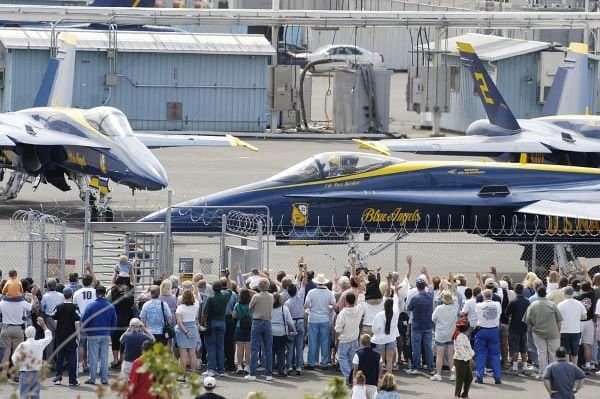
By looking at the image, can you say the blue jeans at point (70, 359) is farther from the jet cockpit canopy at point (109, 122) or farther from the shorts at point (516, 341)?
the jet cockpit canopy at point (109, 122)

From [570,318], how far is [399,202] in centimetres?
560

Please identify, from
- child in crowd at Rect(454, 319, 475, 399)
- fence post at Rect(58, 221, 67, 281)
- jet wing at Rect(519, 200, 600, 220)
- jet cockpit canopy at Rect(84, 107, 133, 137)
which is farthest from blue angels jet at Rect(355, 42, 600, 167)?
child in crowd at Rect(454, 319, 475, 399)

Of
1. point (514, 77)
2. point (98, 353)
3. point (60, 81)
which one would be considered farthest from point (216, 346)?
point (514, 77)

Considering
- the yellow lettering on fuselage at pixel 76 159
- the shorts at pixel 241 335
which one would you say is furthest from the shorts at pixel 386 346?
the yellow lettering on fuselage at pixel 76 159

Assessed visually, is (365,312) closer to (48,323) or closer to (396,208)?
(48,323)

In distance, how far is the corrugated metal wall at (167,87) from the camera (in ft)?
139

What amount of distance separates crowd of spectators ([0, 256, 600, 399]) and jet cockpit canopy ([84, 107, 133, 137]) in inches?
394

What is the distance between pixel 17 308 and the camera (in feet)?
51.5

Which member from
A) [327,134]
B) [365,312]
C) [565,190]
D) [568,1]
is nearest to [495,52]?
[327,134]

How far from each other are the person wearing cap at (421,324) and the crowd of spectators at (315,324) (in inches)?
0.5

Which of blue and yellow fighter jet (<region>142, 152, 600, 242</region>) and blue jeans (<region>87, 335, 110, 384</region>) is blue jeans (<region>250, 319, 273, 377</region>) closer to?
blue jeans (<region>87, 335, 110, 384</region>)

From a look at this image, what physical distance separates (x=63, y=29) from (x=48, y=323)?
29.8 m

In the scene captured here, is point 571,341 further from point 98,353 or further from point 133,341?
point 98,353

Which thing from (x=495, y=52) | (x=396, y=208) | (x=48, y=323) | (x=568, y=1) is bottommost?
(x=48, y=323)
